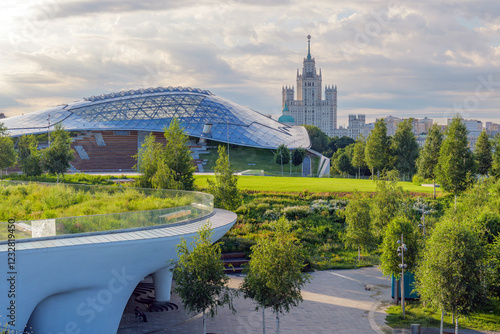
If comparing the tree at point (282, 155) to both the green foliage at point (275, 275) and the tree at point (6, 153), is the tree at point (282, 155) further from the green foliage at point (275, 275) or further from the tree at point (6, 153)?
the green foliage at point (275, 275)

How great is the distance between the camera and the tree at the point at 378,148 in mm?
49500

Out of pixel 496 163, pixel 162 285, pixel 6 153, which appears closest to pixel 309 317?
pixel 162 285

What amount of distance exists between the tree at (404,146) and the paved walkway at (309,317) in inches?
1258

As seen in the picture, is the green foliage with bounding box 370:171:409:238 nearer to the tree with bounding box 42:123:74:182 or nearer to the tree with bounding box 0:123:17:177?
the tree with bounding box 42:123:74:182

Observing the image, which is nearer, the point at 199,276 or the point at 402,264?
the point at 199,276

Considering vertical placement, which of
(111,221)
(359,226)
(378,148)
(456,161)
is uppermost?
(378,148)

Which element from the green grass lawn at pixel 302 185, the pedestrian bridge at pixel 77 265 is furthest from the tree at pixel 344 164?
the pedestrian bridge at pixel 77 265

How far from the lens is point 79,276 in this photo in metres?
14.3

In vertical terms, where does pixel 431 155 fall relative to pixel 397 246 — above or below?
above

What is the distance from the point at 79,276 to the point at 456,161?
2753cm

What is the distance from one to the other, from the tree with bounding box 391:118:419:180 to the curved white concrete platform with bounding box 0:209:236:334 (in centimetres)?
4039

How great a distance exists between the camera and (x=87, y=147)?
62.7 metres

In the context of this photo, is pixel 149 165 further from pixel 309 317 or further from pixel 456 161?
pixel 456 161

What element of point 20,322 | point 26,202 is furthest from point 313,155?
point 20,322
